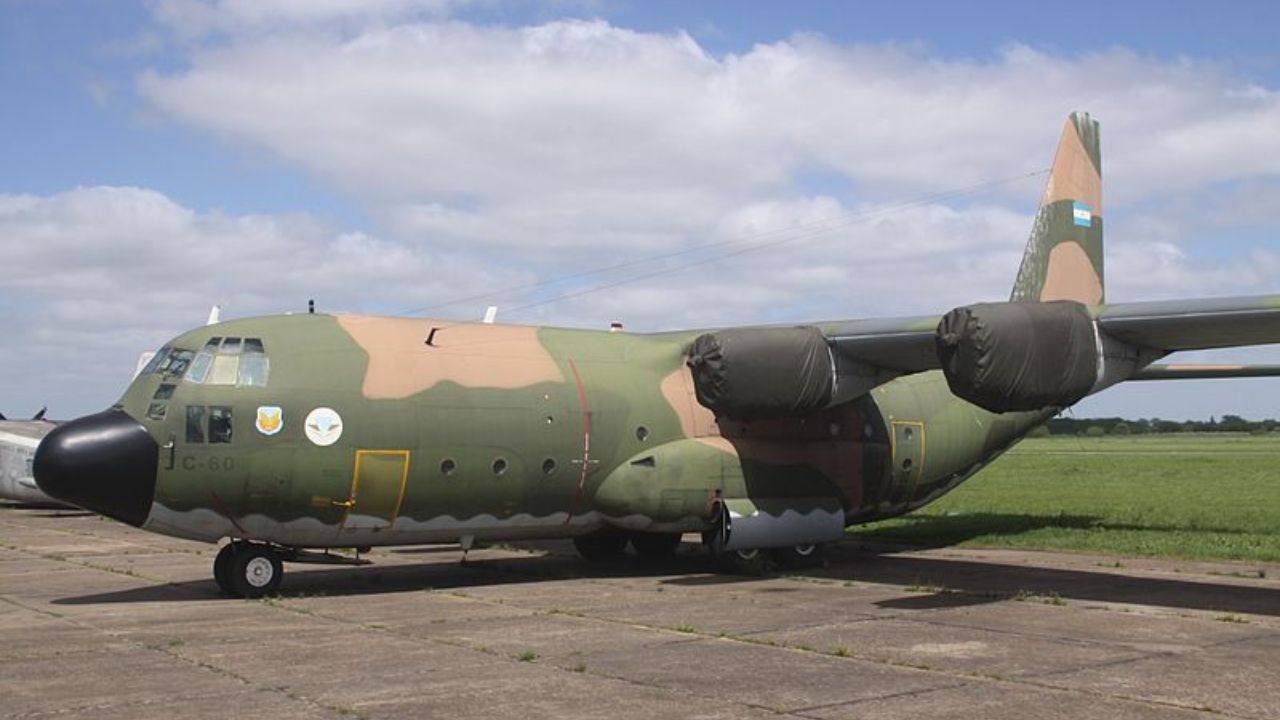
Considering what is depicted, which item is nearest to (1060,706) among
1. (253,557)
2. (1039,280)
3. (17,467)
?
(253,557)

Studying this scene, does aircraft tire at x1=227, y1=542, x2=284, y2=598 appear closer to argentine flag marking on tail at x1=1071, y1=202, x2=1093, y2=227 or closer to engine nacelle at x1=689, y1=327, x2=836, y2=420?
engine nacelle at x1=689, y1=327, x2=836, y2=420

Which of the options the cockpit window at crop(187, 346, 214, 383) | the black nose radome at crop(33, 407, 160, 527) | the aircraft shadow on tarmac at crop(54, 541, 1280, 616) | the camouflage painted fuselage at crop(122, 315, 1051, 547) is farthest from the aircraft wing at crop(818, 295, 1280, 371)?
the black nose radome at crop(33, 407, 160, 527)

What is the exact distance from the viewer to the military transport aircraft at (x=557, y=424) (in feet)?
48.2

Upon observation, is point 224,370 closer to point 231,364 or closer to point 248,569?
point 231,364

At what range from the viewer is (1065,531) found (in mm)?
24000

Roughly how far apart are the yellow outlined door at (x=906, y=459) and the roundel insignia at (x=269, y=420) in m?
10.0

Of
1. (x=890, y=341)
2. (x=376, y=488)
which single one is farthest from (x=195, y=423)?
(x=890, y=341)

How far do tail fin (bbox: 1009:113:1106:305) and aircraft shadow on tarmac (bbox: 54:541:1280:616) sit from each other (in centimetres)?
556

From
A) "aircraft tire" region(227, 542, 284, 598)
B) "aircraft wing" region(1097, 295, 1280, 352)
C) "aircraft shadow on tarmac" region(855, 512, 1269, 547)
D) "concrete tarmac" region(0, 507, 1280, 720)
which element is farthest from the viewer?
"aircraft shadow on tarmac" region(855, 512, 1269, 547)

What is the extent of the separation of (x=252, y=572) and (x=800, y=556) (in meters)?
8.19

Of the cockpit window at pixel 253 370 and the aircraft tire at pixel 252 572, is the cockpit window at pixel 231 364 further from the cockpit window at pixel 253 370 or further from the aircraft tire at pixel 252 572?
the aircraft tire at pixel 252 572

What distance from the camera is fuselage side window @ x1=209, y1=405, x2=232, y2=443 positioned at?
48.6ft

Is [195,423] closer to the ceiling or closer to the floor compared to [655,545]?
closer to the ceiling

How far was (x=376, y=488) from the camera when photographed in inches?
611
